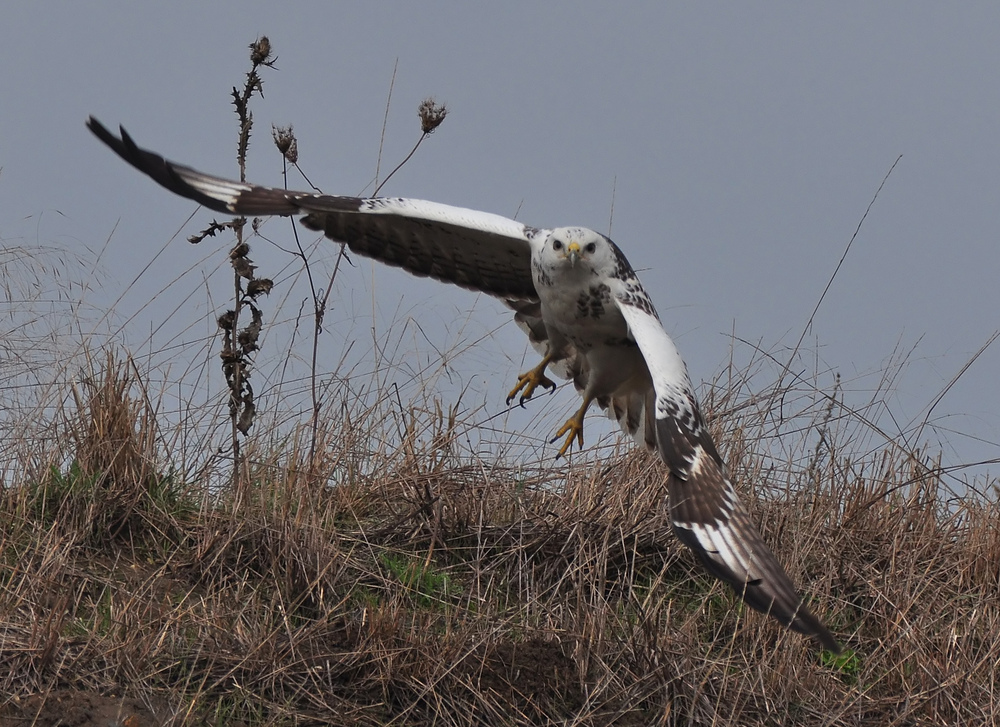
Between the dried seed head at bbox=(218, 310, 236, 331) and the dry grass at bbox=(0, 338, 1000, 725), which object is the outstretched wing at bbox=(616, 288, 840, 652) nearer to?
the dry grass at bbox=(0, 338, 1000, 725)

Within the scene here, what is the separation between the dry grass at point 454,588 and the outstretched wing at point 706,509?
0.60 m

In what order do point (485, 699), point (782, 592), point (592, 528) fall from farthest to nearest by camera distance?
point (592, 528) → point (485, 699) → point (782, 592)

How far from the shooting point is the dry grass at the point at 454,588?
484 centimetres

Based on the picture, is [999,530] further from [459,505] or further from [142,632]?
[142,632]

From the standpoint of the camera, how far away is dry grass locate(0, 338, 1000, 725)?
4840mm

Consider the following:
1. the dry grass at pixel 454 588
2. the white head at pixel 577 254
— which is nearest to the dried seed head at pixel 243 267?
the dry grass at pixel 454 588

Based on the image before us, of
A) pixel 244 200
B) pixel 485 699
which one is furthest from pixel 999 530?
pixel 244 200

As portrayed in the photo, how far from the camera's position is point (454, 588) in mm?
5723

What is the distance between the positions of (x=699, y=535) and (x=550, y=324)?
5.68ft

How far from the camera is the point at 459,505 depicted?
602cm

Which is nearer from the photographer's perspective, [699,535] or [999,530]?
[699,535]

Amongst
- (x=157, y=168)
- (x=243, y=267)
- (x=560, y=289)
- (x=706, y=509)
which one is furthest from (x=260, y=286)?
(x=706, y=509)

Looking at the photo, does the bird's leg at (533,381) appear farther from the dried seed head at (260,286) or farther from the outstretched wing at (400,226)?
the dried seed head at (260,286)

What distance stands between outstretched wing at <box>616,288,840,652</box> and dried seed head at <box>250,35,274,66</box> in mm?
2141
